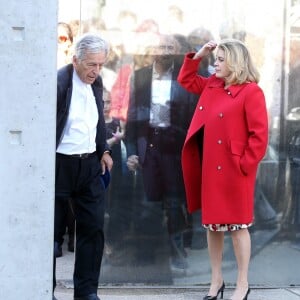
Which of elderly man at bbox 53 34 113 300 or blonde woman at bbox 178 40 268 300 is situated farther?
blonde woman at bbox 178 40 268 300

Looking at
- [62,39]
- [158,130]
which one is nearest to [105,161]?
[158,130]

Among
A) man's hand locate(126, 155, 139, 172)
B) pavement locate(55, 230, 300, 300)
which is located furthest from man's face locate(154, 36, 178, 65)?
pavement locate(55, 230, 300, 300)

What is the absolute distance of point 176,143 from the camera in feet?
18.9

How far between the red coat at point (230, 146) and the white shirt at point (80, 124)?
27.8 inches

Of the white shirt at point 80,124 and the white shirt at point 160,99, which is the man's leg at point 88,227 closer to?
the white shirt at point 80,124

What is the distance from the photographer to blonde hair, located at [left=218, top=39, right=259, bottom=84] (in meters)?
5.16

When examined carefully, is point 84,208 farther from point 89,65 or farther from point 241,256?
point 241,256

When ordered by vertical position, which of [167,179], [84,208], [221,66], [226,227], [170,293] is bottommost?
[170,293]

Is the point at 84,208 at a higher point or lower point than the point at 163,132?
lower

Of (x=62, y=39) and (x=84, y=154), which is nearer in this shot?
(x=84, y=154)

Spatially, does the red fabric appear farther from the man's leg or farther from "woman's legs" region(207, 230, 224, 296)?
"woman's legs" region(207, 230, 224, 296)

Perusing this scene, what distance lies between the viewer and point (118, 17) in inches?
219

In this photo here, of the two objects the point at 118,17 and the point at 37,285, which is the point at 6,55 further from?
the point at 118,17

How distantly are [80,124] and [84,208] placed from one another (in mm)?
510
